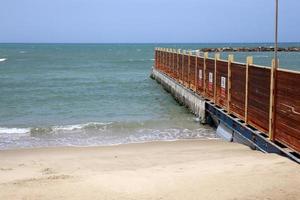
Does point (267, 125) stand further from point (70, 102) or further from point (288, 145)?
point (70, 102)

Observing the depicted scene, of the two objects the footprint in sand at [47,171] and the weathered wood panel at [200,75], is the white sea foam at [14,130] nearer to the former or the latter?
the weathered wood panel at [200,75]

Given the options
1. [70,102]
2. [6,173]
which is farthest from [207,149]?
[70,102]

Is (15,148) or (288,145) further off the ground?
(288,145)

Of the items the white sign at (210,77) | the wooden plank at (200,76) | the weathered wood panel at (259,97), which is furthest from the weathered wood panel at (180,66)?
the weathered wood panel at (259,97)

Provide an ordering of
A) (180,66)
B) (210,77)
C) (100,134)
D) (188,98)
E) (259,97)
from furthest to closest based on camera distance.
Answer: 1. (180,66)
2. (188,98)
3. (210,77)
4. (100,134)
5. (259,97)

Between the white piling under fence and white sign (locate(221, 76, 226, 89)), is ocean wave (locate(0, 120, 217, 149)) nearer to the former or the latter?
the white piling under fence

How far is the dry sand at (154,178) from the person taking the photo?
22.3 feet

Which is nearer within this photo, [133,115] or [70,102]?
[133,115]

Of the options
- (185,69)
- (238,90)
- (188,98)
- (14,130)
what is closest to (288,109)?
(238,90)

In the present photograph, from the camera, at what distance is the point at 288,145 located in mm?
9484

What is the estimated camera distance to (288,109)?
9.55 metres

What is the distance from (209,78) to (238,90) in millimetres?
4163

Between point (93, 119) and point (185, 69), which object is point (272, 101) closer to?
point (93, 119)

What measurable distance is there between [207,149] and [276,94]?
2.77 meters
